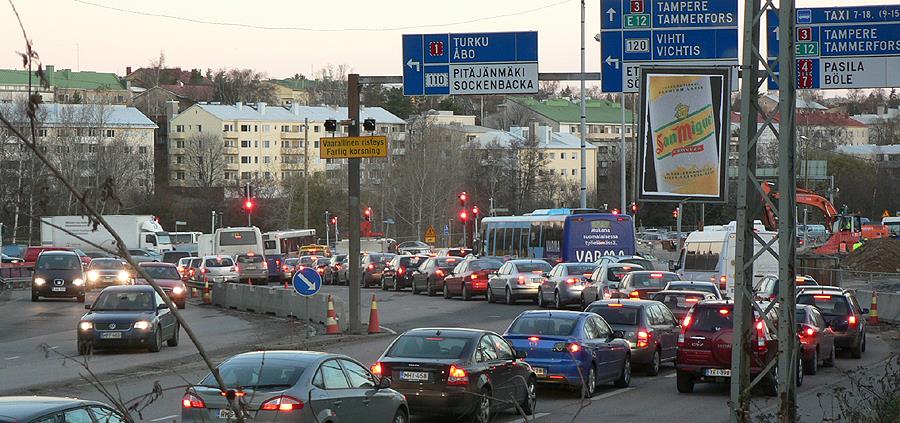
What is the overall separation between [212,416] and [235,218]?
309 ft

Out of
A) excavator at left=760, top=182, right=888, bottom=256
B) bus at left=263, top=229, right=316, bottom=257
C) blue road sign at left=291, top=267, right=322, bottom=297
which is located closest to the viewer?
blue road sign at left=291, top=267, right=322, bottom=297

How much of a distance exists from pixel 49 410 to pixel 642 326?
57.3 feet

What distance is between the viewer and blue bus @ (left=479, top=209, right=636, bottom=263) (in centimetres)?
5378

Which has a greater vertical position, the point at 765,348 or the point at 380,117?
the point at 380,117

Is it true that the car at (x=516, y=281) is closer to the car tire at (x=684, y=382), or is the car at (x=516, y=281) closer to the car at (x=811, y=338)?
the car at (x=811, y=338)

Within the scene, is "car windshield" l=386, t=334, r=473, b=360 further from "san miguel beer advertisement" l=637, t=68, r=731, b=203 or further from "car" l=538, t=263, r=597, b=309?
"car" l=538, t=263, r=597, b=309

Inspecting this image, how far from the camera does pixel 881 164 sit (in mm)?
140625

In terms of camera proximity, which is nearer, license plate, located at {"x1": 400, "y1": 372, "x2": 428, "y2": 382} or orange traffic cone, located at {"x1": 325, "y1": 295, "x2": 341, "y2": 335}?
license plate, located at {"x1": 400, "y1": 372, "x2": 428, "y2": 382}

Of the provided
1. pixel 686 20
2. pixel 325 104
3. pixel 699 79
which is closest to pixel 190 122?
pixel 325 104

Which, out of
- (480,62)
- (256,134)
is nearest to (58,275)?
(480,62)

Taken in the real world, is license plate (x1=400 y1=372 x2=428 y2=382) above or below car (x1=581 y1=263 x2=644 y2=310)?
above

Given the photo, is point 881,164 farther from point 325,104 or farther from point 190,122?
point 190,122

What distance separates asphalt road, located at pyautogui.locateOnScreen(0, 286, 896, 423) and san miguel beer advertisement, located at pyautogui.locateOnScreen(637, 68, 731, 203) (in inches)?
115

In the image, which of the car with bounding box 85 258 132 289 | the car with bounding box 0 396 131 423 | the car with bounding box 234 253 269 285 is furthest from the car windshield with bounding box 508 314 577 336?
the car with bounding box 234 253 269 285
